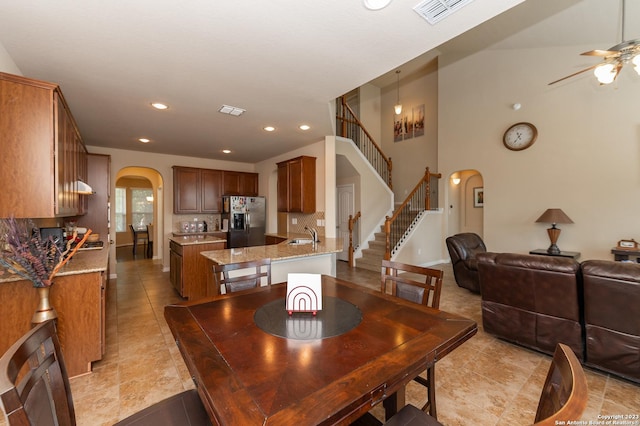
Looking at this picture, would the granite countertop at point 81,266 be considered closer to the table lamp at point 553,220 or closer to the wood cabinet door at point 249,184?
the wood cabinet door at point 249,184

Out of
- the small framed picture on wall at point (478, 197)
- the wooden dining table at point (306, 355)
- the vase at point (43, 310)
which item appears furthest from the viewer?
the small framed picture on wall at point (478, 197)

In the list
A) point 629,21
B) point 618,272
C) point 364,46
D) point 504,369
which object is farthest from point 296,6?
point 629,21

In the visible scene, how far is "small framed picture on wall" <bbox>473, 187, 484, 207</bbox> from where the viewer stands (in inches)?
284

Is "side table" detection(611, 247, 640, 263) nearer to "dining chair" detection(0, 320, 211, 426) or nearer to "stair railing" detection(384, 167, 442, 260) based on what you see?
"stair railing" detection(384, 167, 442, 260)

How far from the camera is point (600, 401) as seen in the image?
194 cm

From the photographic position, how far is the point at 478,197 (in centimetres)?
727

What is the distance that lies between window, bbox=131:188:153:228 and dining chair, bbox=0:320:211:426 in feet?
33.9

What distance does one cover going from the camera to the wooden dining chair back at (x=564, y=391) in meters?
0.62

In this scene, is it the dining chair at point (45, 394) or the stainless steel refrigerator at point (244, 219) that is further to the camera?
the stainless steel refrigerator at point (244, 219)

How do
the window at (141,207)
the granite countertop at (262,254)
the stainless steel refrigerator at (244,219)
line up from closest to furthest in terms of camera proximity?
the granite countertop at (262,254), the stainless steel refrigerator at (244,219), the window at (141,207)

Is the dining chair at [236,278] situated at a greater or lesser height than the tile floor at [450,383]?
greater

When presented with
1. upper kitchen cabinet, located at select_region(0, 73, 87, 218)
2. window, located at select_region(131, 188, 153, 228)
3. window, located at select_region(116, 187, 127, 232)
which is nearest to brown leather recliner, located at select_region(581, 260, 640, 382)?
upper kitchen cabinet, located at select_region(0, 73, 87, 218)

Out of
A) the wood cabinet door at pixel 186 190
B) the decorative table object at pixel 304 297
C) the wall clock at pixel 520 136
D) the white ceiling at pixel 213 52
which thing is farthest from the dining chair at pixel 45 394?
the wall clock at pixel 520 136

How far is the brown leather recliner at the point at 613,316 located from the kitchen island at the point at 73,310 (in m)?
4.14
